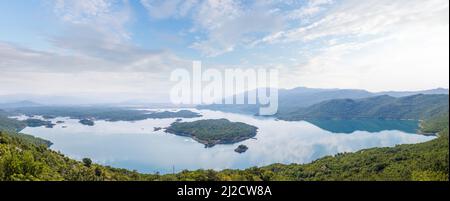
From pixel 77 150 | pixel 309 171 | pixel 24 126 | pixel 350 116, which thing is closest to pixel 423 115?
pixel 350 116

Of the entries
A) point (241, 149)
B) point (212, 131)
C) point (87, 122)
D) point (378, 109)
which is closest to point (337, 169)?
point (241, 149)

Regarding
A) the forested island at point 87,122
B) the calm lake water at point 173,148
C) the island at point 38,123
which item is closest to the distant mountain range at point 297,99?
the forested island at point 87,122

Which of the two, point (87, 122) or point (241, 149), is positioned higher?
point (87, 122)

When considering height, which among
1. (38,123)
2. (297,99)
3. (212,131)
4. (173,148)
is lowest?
(173,148)

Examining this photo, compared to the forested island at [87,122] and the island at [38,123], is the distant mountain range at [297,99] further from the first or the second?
the island at [38,123]

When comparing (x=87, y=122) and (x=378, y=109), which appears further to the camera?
(x=378, y=109)

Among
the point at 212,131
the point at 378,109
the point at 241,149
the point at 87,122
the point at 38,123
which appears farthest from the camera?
the point at 378,109

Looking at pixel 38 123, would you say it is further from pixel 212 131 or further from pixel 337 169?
pixel 337 169

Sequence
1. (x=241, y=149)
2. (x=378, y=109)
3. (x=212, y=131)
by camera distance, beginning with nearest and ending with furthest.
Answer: (x=241, y=149)
(x=212, y=131)
(x=378, y=109)
